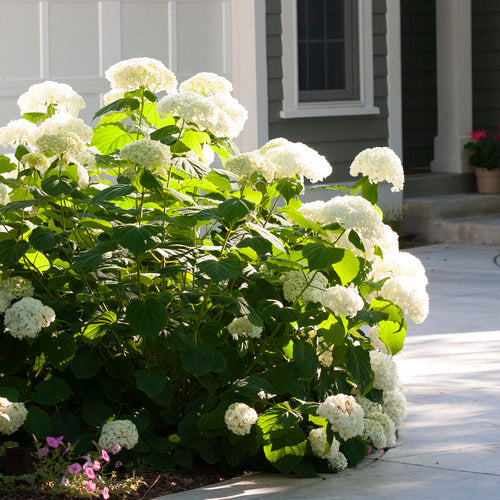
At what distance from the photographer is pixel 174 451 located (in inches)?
176

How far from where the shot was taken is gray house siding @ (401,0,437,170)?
1372 cm

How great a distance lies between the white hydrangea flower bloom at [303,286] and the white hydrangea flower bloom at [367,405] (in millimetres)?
645

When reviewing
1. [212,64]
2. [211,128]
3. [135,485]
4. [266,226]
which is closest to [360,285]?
[266,226]

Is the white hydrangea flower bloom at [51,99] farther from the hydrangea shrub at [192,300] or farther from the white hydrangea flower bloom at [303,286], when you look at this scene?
the white hydrangea flower bloom at [303,286]

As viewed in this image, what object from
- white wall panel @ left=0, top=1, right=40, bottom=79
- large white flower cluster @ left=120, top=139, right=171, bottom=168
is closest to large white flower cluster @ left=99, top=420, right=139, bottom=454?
large white flower cluster @ left=120, top=139, right=171, bottom=168

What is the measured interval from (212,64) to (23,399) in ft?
22.8

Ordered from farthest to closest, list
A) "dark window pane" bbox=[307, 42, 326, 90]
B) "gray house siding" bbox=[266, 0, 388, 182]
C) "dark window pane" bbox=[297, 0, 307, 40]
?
"dark window pane" bbox=[307, 42, 326, 90] → "dark window pane" bbox=[297, 0, 307, 40] → "gray house siding" bbox=[266, 0, 388, 182]

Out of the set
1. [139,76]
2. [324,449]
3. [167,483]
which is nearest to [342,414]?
[324,449]

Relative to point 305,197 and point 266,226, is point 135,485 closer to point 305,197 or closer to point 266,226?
point 266,226

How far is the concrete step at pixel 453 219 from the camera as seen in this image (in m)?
11.3

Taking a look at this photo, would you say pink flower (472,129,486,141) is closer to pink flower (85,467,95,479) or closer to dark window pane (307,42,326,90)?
dark window pane (307,42,326,90)

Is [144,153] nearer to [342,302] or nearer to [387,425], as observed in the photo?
[342,302]

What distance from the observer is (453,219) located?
1178 centimetres

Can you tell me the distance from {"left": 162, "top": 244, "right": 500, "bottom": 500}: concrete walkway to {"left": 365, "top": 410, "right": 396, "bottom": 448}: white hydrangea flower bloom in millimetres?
52
